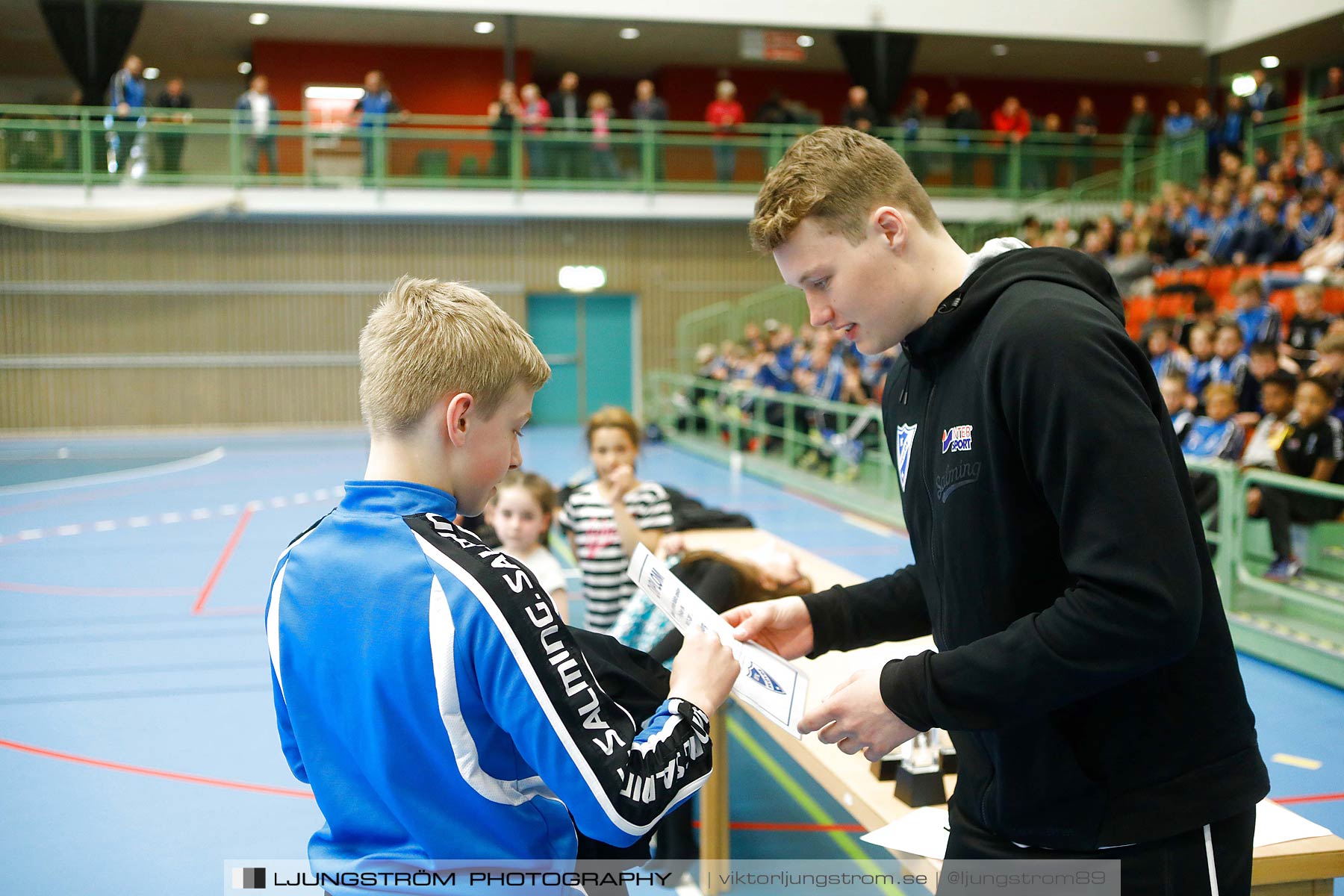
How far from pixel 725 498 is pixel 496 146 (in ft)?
30.4

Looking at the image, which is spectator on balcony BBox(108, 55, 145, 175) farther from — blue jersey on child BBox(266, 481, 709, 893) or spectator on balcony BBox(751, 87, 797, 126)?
blue jersey on child BBox(266, 481, 709, 893)

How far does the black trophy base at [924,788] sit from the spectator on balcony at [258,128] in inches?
667

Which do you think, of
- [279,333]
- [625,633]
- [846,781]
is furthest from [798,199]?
[279,333]

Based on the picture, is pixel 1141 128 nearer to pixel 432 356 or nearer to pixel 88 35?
pixel 88 35

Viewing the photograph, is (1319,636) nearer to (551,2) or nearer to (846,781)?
(846,781)

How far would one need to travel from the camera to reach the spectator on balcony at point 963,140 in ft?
60.3

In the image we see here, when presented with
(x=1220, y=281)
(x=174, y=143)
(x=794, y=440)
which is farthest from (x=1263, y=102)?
(x=174, y=143)

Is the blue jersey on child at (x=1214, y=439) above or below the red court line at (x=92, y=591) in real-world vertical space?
above

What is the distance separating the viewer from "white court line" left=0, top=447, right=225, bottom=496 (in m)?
12.1

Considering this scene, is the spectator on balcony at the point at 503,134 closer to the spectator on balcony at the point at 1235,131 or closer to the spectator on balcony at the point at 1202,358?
the spectator on balcony at the point at 1235,131

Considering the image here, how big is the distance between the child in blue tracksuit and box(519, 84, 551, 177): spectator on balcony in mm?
17155

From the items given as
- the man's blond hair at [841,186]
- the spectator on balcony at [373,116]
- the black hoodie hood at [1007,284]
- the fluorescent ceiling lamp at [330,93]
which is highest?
the fluorescent ceiling lamp at [330,93]

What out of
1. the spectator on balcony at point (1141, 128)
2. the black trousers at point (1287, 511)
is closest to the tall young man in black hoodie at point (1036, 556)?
the black trousers at point (1287, 511)

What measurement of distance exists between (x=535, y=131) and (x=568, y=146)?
962 mm
